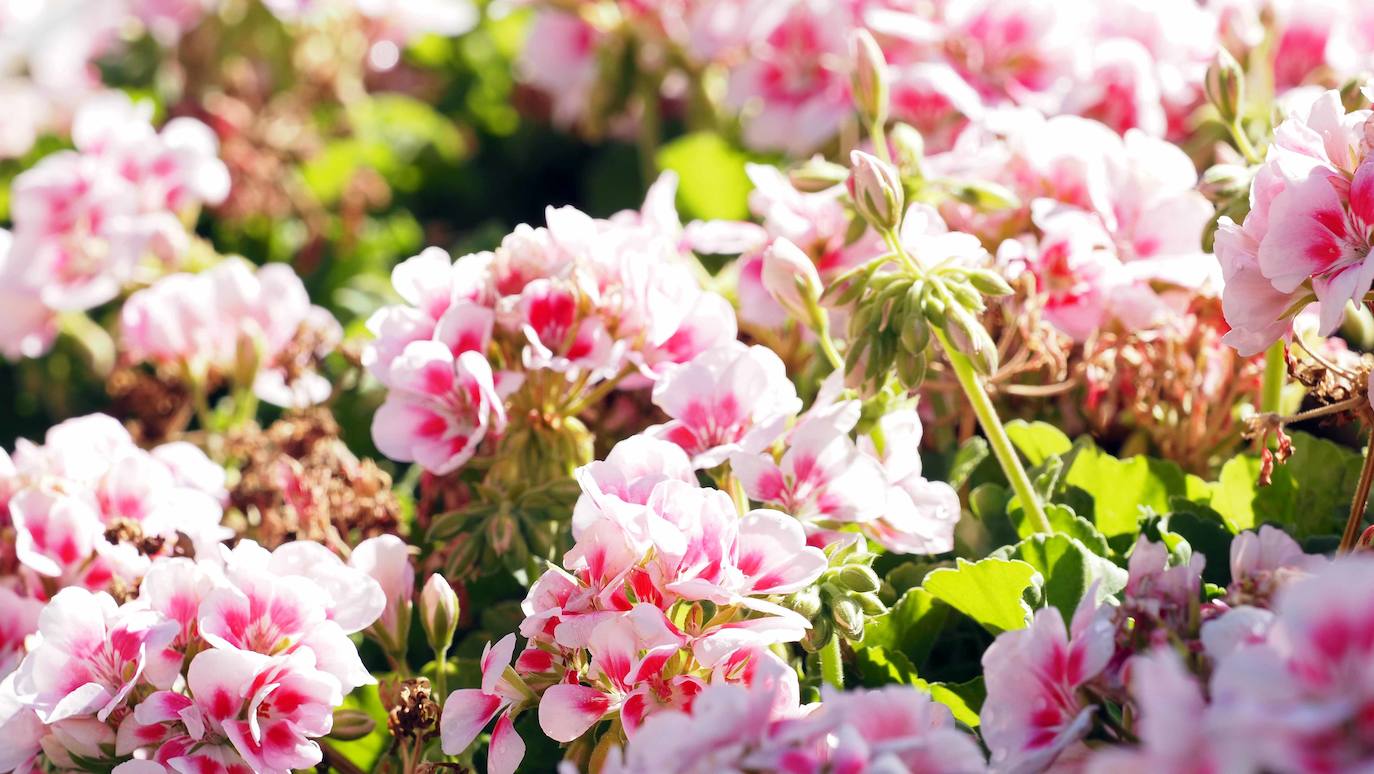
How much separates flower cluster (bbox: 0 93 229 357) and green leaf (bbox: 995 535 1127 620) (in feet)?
3.58

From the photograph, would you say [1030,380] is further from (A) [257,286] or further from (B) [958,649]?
(A) [257,286]

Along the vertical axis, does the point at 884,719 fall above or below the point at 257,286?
above

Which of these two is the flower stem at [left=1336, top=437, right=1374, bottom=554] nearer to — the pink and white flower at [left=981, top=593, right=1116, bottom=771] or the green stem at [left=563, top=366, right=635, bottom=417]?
the pink and white flower at [left=981, top=593, right=1116, bottom=771]

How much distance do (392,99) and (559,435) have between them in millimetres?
1602

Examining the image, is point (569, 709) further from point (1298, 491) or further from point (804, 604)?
point (1298, 491)

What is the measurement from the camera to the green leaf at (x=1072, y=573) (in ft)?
3.36

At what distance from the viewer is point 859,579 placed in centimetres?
96

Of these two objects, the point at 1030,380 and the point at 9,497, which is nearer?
the point at 9,497

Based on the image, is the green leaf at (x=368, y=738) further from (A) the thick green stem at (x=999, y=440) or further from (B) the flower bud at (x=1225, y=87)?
(B) the flower bud at (x=1225, y=87)

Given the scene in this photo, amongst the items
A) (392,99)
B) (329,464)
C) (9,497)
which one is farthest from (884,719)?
(392,99)

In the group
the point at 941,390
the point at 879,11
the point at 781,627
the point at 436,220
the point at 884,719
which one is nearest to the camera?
the point at 884,719

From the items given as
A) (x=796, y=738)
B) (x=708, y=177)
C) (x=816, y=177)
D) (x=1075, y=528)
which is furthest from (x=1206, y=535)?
(x=708, y=177)

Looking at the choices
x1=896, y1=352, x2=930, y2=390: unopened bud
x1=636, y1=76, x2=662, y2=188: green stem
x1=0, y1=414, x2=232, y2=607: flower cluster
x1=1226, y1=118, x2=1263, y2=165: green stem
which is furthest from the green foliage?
x1=636, y1=76, x2=662, y2=188: green stem

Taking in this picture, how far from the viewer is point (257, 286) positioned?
1.58m
